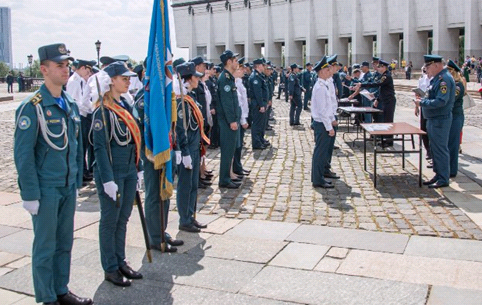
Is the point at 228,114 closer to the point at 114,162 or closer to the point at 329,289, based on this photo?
the point at 114,162

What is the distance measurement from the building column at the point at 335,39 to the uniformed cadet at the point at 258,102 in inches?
1840

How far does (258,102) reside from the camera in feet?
45.1

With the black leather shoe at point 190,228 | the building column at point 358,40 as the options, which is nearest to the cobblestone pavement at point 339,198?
the black leather shoe at point 190,228

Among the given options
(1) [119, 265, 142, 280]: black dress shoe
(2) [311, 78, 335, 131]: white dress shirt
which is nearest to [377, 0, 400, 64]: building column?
(2) [311, 78, 335, 131]: white dress shirt

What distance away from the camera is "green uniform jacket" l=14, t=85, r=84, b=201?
4.31 meters

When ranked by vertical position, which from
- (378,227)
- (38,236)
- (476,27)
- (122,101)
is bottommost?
(378,227)

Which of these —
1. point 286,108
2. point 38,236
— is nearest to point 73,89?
point 38,236

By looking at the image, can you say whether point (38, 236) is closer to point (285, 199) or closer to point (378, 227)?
point (378, 227)

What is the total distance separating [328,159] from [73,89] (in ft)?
14.8

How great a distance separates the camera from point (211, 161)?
11.9 m

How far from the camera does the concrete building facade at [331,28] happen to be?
48.5 m

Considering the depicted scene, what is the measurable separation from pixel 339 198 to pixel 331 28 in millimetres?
53522

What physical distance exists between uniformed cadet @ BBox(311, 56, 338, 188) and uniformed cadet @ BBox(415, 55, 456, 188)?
5.08 ft

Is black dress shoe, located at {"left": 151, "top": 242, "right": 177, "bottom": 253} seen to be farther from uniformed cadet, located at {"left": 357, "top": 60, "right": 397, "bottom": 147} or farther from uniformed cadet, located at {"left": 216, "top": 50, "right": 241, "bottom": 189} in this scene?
uniformed cadet, located at {"left": 357, "top": 60, "right": 397, "bottom": 147}
